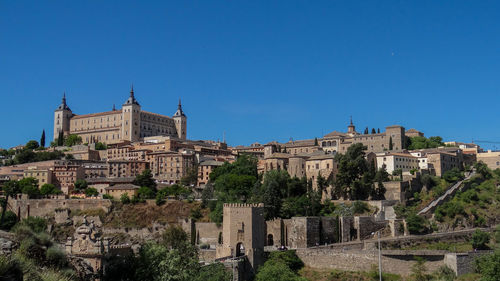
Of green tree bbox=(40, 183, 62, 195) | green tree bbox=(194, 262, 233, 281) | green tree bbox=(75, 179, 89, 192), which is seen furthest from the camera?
green tree bbox=(75, 179, 89, 192)

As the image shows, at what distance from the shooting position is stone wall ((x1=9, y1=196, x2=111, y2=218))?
7506cm

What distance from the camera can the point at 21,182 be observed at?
8694cm

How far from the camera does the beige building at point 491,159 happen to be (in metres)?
86.7

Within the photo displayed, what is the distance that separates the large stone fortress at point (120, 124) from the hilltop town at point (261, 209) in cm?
859

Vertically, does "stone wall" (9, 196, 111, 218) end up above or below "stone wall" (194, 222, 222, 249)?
above

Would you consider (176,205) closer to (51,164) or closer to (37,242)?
(51,164)

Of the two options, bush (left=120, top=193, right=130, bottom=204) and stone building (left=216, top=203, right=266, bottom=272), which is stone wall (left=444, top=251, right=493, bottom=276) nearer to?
stone building (left=216, top=203, right=266, bottom=272)

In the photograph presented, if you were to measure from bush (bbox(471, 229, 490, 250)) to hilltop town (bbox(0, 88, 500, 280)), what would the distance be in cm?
10

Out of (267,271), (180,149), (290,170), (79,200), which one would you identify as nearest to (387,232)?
(267,271)

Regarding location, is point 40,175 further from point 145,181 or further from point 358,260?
→ point 358,260

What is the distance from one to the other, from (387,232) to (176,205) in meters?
27.6

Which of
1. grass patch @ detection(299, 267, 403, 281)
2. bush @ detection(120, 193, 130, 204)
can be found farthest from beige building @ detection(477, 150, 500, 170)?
bush @ detection(120, 193, 130, 204)

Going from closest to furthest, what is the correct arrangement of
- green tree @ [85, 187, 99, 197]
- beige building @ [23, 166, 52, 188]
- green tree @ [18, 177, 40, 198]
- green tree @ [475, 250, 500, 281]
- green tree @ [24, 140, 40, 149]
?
Result: 1. green tree @ [475, 250, 500, 281]
2. green tree @ [18, 177, 40, 198]
3. green tree @ [85, 187, 99, 197]
4. beige building @ [23, 166, 52, 188]
5. green tree @ [24, 140, 40, 149]

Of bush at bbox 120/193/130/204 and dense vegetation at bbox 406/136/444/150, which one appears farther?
dense vegetation at bbox 406/136/444/150
